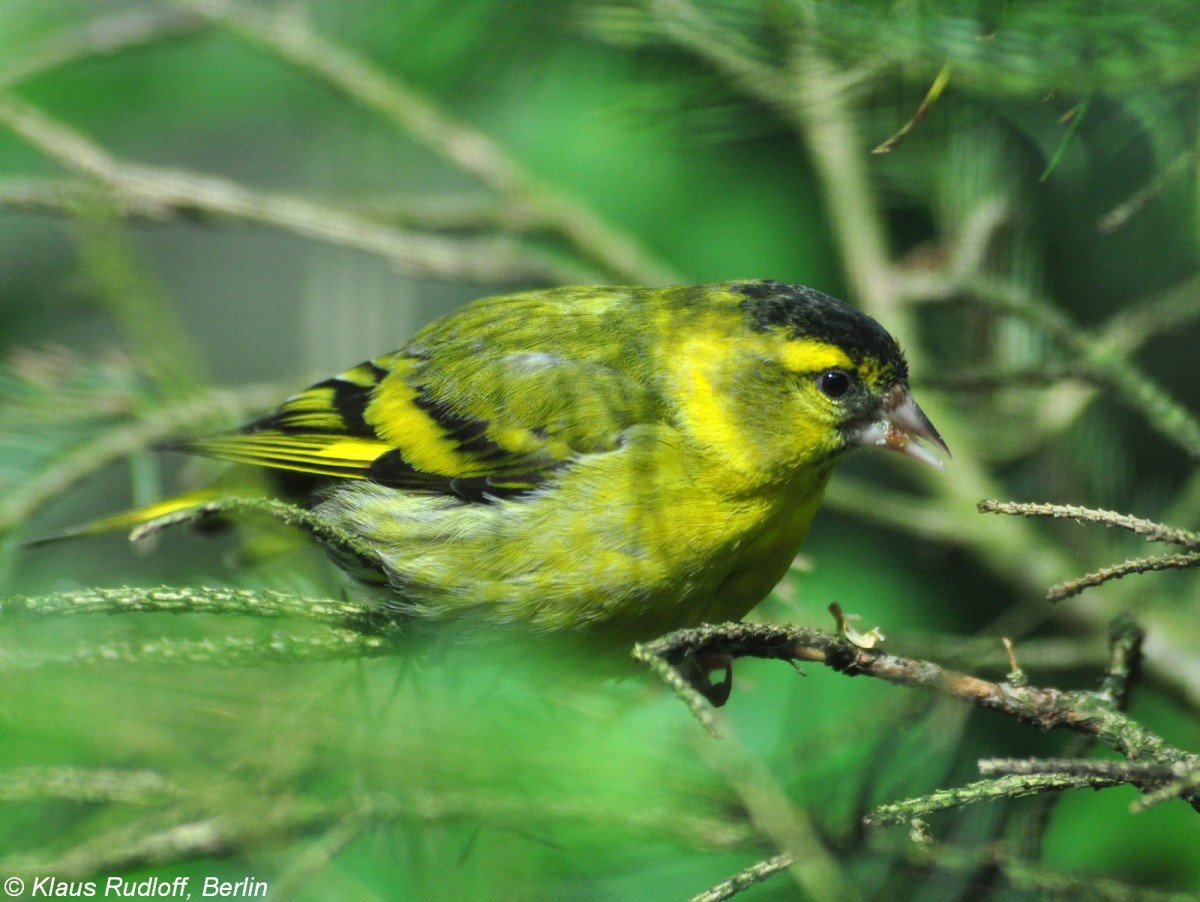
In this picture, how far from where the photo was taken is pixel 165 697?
3.11ft

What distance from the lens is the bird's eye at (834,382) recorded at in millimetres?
2488

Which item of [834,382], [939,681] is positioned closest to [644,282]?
[834,382]

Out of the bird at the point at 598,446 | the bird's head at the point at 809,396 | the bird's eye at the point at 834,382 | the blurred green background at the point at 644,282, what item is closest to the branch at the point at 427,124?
the blurred green background at the point at 644,282

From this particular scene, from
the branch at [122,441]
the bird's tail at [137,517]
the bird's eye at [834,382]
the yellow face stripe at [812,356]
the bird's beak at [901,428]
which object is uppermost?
the yellow face stripe at [812,356]

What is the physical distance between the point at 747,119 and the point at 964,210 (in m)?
0.79

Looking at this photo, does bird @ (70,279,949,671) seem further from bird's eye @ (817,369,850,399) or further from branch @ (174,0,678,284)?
branch @ (174,0,678,284)

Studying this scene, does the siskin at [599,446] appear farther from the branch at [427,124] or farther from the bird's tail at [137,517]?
the branch at [427,124]

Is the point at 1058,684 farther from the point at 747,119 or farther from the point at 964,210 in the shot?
the point at 747,119

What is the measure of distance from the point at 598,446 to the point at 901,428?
0.67 metres

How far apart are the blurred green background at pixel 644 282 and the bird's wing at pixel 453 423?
20 cm

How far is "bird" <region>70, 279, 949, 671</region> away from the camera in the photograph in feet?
7.47

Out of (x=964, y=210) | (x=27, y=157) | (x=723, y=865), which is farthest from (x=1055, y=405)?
(x=27, y=157)

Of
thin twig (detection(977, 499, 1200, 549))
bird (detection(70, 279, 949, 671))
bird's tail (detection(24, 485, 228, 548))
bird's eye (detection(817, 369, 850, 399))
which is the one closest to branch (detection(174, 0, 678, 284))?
bird (detection(70, 279, 949, 671))

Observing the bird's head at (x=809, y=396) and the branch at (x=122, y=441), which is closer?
the branch at (x=122, y=441)
